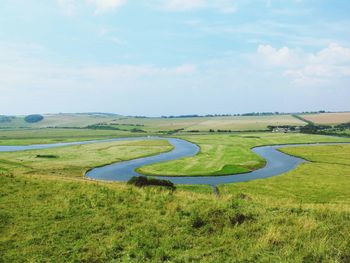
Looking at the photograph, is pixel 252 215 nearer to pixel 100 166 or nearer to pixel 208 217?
pixel 208 217

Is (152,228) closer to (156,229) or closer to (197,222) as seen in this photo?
(156,229)

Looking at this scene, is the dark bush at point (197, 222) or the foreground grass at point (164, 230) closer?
the foreground grass at point (164, 230)

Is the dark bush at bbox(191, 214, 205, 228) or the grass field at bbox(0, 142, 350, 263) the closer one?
the grass field at bbox(0, 142, 350, 263)

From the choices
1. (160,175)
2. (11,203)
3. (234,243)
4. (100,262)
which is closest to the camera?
(100,262)

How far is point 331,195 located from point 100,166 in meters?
62.2

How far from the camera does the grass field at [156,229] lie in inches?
451

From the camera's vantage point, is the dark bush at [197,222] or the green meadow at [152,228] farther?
the dark bush at [197,222]

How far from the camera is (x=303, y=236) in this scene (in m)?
12.5

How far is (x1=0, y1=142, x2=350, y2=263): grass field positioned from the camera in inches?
451

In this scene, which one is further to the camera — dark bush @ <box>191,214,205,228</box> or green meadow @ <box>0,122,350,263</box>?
dark bush @ <box>191,214,205,228</box>

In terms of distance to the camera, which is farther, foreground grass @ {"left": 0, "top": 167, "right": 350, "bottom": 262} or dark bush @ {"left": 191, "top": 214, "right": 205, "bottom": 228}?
dark bush @ {"left": 191, "top": 214, "right": 205, "bottom": 228}

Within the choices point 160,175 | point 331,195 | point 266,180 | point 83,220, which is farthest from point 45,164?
point 83,220

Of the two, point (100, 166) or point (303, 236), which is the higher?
point (303, 236)

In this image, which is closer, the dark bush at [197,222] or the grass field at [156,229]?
the grass field at [156,229]
